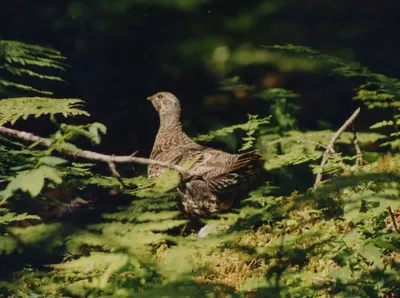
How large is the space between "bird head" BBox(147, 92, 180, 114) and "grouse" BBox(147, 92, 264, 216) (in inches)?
11.2

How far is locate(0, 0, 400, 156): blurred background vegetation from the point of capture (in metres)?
1.84

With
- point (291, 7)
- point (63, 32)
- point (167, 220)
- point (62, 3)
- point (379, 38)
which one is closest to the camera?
point (167, 220)

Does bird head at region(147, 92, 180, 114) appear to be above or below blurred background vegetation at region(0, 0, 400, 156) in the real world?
below

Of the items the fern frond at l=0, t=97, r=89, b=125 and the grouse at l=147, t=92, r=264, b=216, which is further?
the grouse at l=147, t=92, r=264, b=216

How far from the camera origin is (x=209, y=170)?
4.56 metres

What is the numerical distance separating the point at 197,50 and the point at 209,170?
2.88 meters

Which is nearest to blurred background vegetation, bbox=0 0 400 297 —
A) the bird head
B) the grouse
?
the bird head

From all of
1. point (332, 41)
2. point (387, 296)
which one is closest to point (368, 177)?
point (332, 41)

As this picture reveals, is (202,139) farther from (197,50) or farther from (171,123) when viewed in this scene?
(197,50)

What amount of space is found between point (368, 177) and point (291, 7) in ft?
3.19

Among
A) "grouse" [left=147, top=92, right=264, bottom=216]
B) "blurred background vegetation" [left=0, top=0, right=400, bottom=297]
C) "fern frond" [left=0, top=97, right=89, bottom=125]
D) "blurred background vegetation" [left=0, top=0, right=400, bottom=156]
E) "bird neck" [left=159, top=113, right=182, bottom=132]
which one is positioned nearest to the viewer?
"blurred background vegetation" [left=0, top=0, right=400, bottom=297]

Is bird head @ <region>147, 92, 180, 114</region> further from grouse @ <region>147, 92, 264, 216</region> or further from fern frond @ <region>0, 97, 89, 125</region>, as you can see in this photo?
fern frond @ <region>0, 97, 89, 125</region>

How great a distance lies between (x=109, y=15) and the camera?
1.99m

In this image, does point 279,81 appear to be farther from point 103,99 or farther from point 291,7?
point 291,7
